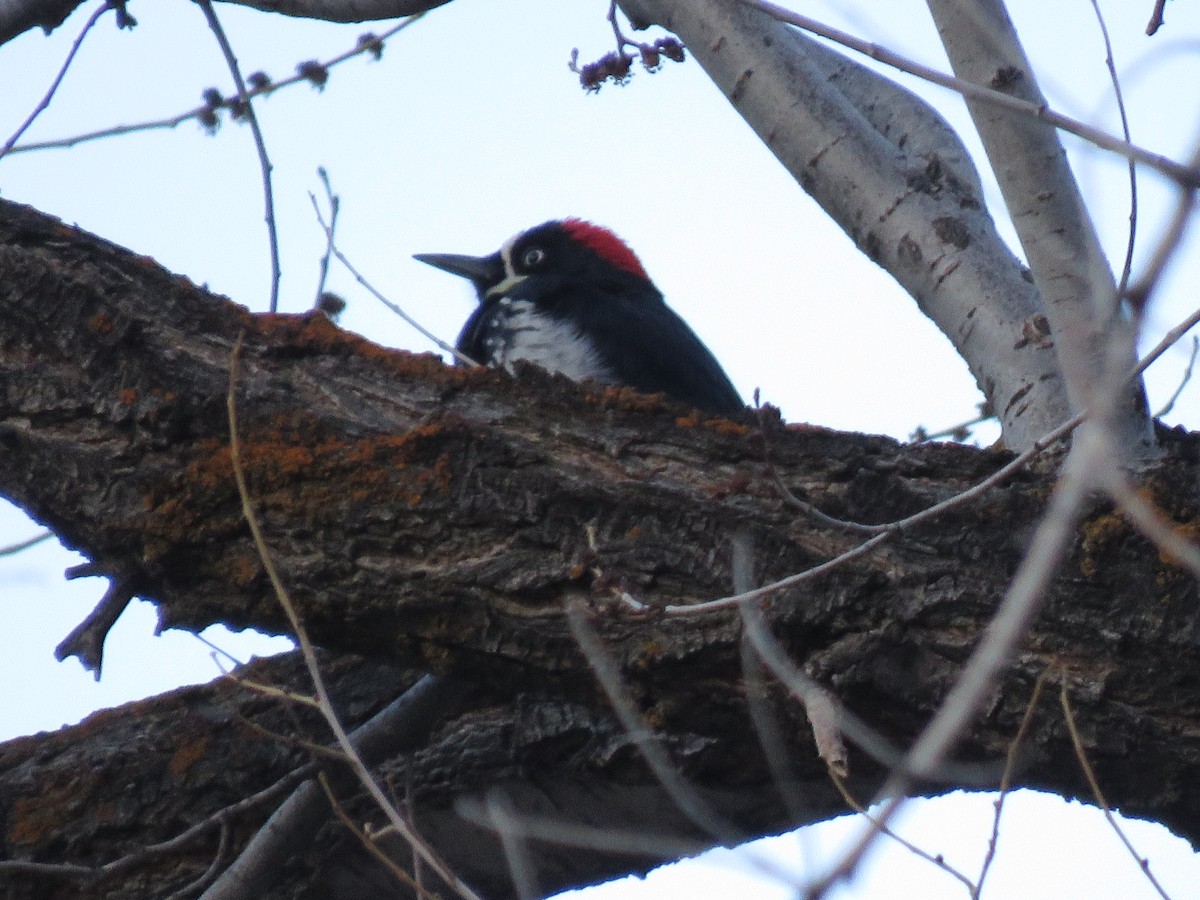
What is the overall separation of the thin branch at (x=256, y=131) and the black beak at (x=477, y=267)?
4.44 ft

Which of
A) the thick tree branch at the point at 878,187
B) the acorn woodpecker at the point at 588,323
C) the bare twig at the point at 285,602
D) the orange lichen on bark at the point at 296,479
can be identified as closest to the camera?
the bare twig at the point at 285,602

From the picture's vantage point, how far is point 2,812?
3062 millimetres

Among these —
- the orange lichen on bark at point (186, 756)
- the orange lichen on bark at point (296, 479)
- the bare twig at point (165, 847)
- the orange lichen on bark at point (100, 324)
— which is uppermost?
the orange lichen on bark at point (100, 324)

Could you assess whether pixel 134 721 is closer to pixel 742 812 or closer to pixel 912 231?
pixel 742 812

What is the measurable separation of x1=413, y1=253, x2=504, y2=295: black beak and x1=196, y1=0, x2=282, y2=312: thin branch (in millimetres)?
1354

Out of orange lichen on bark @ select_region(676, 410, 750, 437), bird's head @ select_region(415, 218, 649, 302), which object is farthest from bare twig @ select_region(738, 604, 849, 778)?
bird's head @ select_region(415, 218, 649, 302)

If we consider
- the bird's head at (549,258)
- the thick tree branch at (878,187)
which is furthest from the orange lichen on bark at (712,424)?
the bird's head at (549,258)

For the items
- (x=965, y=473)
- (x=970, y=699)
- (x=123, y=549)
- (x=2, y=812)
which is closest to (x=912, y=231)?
(x=965, y=473)

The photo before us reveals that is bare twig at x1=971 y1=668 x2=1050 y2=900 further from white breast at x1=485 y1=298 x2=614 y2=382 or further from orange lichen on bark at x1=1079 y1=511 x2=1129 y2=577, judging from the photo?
white breast at x1=485 y1=298 x2=614 y2=382

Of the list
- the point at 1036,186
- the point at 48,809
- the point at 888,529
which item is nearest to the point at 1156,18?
the point at 1036,186

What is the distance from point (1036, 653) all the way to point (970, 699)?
1494 millimetres

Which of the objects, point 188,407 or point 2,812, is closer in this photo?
point 188,407

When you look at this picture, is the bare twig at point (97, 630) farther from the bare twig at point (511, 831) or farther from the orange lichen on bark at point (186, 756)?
the bare twig at point (511, 831)

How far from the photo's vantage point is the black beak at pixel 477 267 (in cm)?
539
